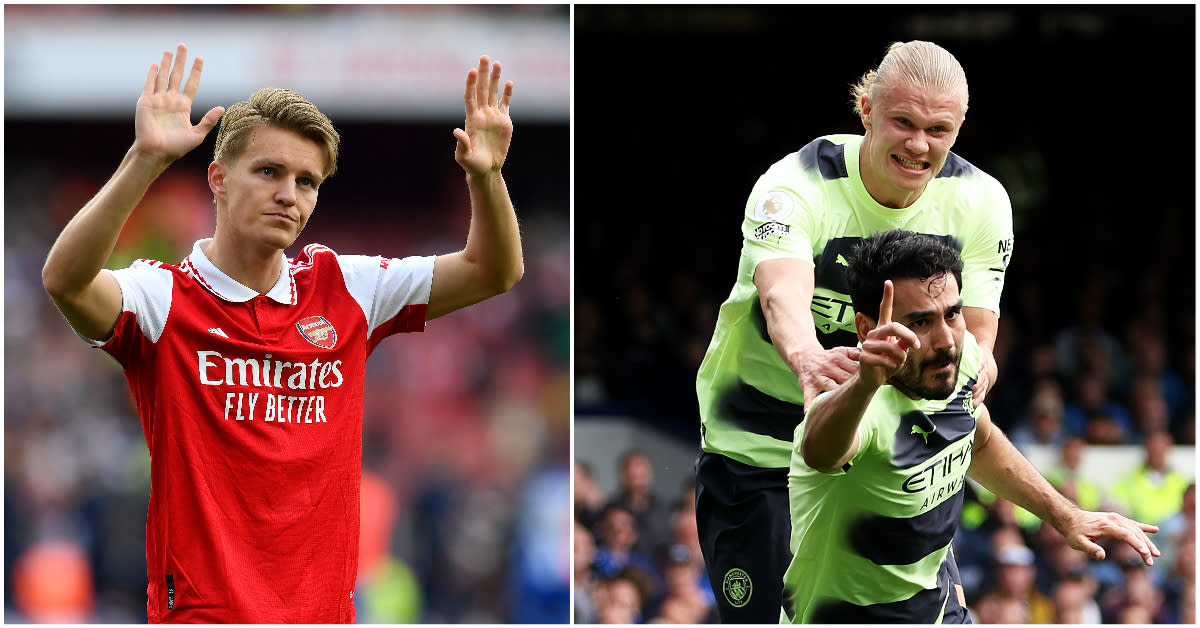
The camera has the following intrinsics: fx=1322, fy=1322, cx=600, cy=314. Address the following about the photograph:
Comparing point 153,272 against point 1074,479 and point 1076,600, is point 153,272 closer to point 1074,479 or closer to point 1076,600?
point 1076,600

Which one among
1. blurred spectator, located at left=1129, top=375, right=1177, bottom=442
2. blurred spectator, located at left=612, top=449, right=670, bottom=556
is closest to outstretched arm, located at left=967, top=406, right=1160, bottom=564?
blurred spectator, located at left=612, top=449, right=670, bottom=556

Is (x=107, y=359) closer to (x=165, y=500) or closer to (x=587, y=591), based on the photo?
(x=587, y=591)

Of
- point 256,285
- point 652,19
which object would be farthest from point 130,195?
point 652,19

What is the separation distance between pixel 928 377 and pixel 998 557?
556 centimetres

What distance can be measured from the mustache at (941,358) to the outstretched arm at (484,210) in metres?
1.01

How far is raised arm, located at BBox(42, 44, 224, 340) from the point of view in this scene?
270 cm

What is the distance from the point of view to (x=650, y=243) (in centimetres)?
991

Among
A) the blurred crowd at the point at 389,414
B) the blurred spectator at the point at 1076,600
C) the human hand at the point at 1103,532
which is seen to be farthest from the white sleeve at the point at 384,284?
→ the blurred spectator at the point at 1076,600

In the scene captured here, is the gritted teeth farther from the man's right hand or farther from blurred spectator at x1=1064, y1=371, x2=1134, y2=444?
blurred spectator at x1=1064, y1=371, x2=1134, y2=444

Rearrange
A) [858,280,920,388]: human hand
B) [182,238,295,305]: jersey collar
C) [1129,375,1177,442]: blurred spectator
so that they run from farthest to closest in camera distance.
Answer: [1129,375,1177,442]: blurred spectator
[182,238,295,305]: jersey collar
[858,280,920,388]: human hand

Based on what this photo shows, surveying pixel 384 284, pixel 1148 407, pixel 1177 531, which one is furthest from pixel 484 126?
pixel 1148 407

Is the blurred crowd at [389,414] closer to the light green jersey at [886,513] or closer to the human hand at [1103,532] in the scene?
the light green jersey at [886,513]

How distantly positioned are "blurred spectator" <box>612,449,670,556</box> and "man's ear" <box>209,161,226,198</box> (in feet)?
17.7

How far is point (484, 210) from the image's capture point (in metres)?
3.12
